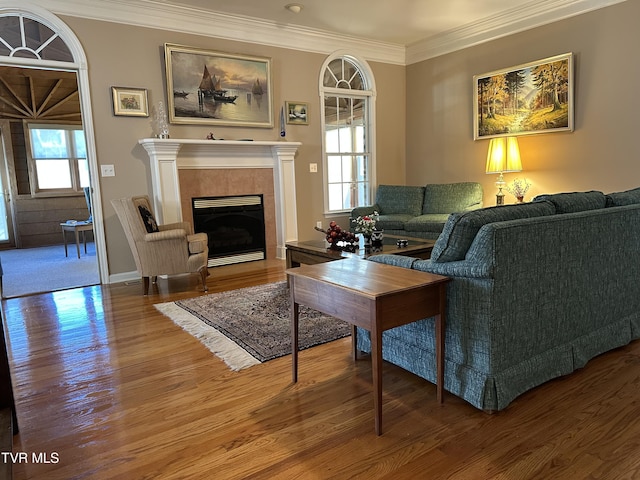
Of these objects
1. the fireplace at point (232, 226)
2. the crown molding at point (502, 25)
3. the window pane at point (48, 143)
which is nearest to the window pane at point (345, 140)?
the crown molding at point (502, 25)

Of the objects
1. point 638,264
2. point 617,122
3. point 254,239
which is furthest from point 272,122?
point 638,264

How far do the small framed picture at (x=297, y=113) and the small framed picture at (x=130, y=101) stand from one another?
5.69 ft

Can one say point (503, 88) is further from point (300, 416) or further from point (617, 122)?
point (300, 416)

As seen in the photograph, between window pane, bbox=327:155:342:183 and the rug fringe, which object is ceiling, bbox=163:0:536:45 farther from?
the rug fringe

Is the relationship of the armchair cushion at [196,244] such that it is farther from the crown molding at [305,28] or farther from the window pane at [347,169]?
the window pane at [347,169]

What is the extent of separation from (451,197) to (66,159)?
6692 mm

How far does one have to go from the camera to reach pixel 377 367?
1794mm

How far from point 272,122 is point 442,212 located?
8.08 feet

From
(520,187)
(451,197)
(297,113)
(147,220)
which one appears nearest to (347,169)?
(297,113)

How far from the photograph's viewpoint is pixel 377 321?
174 cm

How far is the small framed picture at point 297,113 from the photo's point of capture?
5.65m

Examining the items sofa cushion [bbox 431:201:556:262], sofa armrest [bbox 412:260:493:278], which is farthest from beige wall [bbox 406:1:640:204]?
sofa armrest [bbox 412:260:493:278]

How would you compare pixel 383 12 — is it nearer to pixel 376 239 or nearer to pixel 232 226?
pixel 376 239

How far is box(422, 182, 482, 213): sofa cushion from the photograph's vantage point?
562 centimetres
